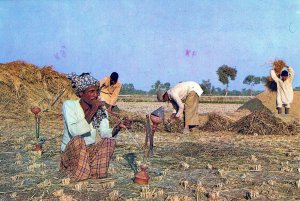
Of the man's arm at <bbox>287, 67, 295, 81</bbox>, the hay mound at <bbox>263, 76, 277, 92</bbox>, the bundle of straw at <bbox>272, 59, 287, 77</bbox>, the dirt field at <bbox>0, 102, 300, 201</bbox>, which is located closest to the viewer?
the dirt field at <bbox>0, 102, 300, 201</bbox>

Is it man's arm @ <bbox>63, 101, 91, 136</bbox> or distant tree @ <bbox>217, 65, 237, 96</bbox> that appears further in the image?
distant tree @ <bbox>217, 65, 237, 96</bbox>

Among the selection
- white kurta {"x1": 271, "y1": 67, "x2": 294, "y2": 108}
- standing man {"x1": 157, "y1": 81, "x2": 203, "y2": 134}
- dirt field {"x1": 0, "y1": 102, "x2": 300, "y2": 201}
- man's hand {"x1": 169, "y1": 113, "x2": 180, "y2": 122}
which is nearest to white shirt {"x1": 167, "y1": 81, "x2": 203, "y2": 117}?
standing man {"x1": 157, "y1": 81, "x2": 203, "y2": 134}

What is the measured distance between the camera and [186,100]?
37.2 ft

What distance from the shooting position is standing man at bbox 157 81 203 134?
428 inches

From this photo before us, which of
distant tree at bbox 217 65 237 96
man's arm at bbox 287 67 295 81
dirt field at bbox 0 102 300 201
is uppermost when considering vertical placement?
distant tree at bbox 217 65 237 96

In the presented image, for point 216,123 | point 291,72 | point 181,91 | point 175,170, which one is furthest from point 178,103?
point 291,72

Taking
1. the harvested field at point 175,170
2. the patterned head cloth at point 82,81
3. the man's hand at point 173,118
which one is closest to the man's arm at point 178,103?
the man's hand at point 173,118

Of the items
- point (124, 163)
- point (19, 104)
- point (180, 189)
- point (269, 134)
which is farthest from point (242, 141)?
point (19, 104)

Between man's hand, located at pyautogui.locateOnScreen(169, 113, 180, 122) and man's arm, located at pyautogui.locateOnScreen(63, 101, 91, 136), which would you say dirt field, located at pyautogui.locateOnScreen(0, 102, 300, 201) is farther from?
man's hand, located at pyautogui.locateOnScreen(169, 113, 180, 122)

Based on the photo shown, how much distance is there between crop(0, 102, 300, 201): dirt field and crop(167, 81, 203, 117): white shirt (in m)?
1.02

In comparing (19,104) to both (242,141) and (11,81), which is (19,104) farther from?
(242,141)

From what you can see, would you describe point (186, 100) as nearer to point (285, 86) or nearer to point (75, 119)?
point (285, 86)

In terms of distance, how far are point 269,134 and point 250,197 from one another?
6.72 m

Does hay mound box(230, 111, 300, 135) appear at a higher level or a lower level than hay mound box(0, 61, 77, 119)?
lower
